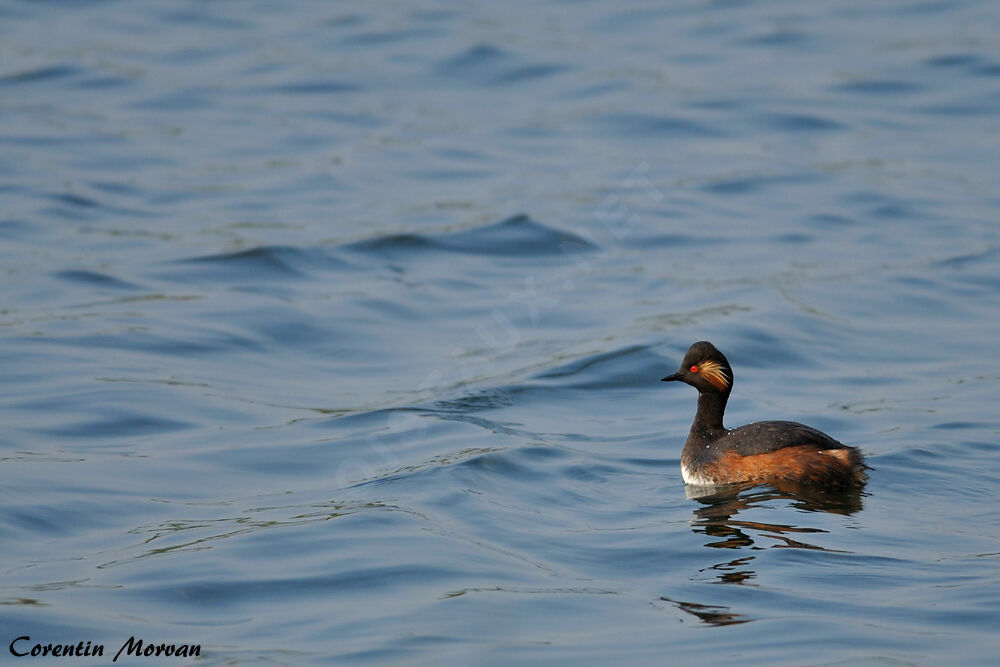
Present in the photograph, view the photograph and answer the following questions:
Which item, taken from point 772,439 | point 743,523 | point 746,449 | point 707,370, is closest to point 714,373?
point 707,370

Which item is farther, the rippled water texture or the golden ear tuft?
the golden ear tuft

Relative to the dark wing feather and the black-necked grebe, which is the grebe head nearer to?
the black-necked grebe

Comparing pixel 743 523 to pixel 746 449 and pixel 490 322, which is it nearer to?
pixel 746 449

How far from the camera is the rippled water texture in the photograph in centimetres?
775

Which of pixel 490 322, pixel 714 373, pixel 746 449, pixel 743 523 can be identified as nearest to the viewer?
pixel 743 523

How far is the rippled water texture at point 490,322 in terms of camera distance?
7.75 metres

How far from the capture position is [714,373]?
10.7 meters

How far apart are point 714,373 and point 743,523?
181cm

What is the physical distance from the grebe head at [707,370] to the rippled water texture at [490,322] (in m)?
0.74

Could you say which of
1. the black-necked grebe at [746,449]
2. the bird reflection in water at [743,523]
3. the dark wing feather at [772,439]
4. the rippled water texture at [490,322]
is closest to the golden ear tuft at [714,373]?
the black-necked grebe at [746,449]

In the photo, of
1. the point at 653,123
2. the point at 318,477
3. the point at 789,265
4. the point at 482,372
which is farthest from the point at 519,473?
the point at 653,123

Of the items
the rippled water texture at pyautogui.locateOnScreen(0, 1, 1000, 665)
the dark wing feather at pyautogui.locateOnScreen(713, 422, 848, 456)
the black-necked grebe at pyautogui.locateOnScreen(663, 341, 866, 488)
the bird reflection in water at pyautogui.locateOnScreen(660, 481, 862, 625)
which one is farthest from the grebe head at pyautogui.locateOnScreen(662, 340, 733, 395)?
the bird reflection in water at pyautogui.locateOnScreen(660, 481, 862, 625)

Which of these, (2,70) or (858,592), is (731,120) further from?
(858,592)

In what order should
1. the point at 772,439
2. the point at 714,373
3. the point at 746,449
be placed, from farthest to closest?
the point at 714,373 < the point at 746,449 < the point at 772,439
